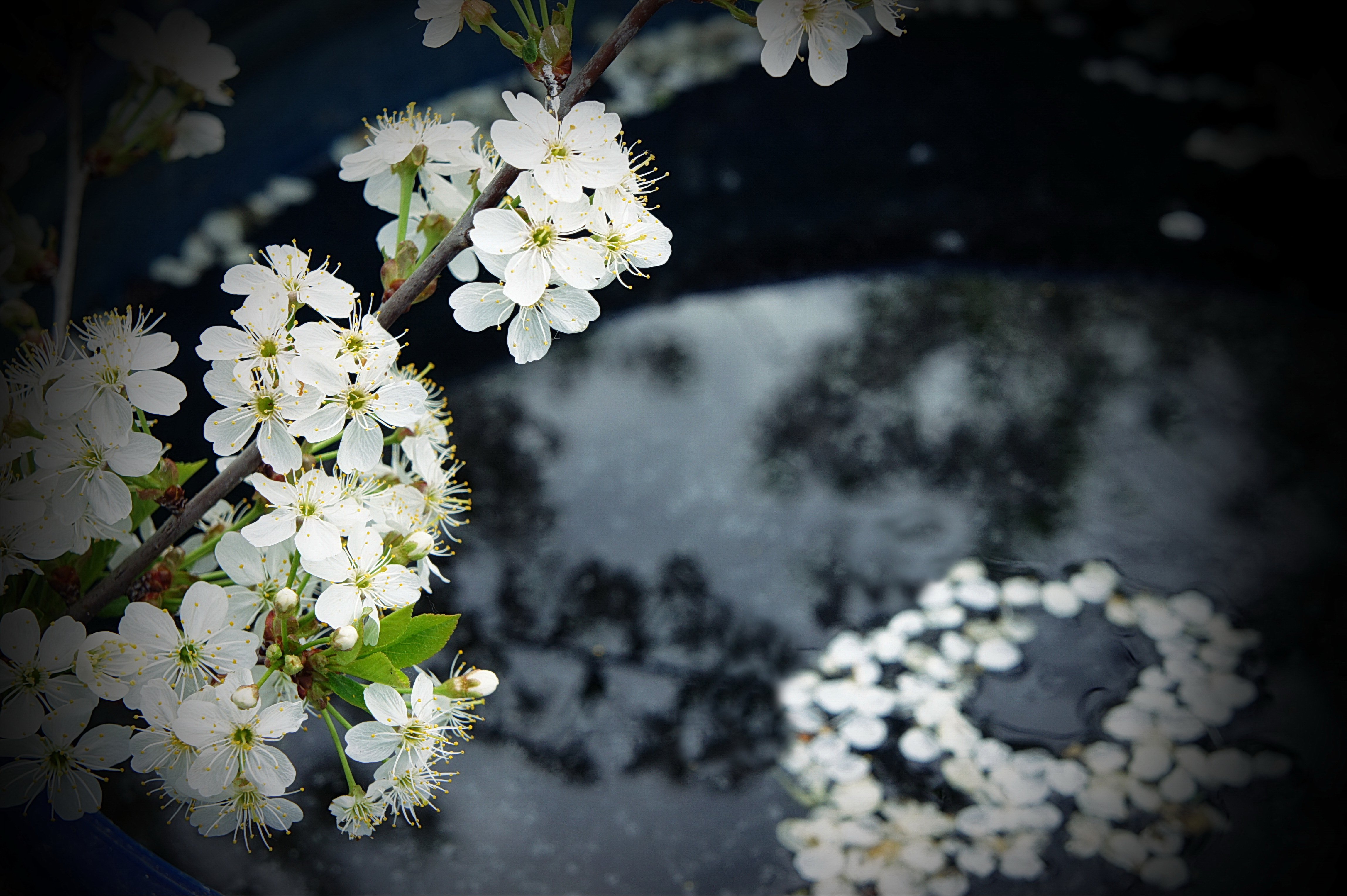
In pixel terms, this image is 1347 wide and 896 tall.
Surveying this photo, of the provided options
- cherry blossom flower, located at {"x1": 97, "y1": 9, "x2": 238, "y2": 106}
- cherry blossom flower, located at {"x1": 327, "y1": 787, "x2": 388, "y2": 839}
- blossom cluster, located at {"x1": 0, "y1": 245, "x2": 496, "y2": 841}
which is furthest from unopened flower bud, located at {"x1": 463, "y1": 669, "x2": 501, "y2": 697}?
cherry blossom flower, located at {"x1": 97, "y1": 9, "x2": 238, "y2": 106}

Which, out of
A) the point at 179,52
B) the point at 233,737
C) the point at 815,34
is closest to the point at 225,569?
the point at 233,737

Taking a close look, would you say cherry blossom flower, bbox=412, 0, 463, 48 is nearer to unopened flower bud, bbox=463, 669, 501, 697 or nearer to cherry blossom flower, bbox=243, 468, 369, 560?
cherry blossom flower, bbox=243, 468, 369, 560

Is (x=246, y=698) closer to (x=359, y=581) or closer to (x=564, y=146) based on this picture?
(x=359, y=581)

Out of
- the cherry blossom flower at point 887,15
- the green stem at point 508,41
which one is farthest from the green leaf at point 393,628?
the cherry blossom flower at point 887,15

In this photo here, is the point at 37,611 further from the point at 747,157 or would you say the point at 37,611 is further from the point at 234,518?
the point at 747,157

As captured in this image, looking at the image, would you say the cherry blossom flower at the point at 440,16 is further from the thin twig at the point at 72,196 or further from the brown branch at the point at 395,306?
the thin twig at the point at 72,196

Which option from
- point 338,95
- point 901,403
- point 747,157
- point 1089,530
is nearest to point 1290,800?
point 1089,530
